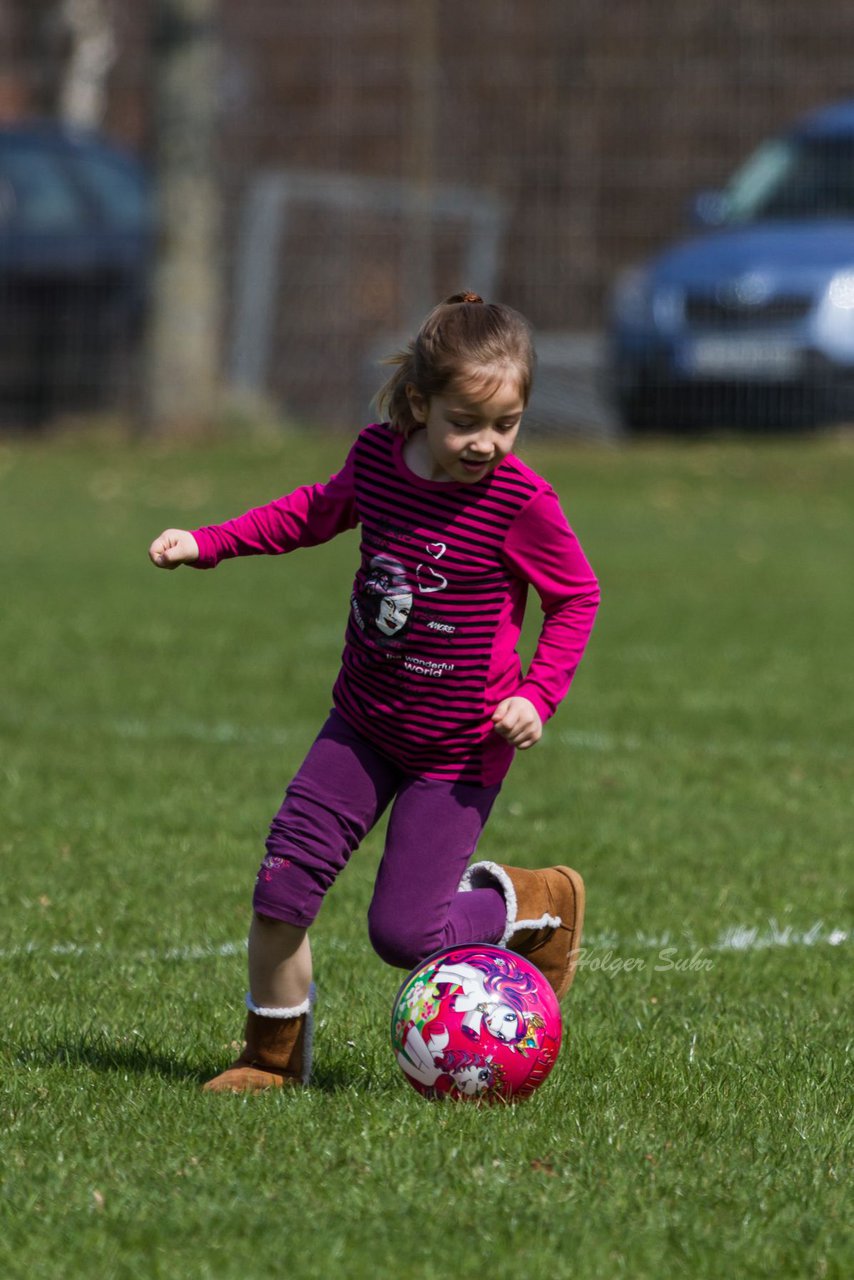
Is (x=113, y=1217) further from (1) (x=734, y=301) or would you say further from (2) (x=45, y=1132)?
(1) (x=734, y=301)

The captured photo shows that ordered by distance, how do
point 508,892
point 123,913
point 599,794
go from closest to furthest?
1. point 508,892
2. point 123,913
3. point 599,794

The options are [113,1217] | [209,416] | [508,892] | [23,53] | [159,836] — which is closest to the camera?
[113,1217]

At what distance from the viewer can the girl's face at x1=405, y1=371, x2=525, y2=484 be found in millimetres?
4129

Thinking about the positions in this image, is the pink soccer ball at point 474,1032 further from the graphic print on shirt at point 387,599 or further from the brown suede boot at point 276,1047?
the graphic print on shirt at point 387,599

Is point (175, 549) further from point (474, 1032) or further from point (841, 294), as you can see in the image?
point (841, 294)

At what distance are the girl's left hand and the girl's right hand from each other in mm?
721

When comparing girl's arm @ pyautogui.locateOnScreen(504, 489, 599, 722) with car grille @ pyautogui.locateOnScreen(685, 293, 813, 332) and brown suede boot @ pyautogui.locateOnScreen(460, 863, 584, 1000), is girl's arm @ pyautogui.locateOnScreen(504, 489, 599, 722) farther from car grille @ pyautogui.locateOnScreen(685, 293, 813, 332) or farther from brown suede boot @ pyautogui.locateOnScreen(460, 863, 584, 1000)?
car grille @ pyautogui.locateOnScreen(685, 293, 813, 332)

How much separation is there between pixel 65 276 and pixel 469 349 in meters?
16.9

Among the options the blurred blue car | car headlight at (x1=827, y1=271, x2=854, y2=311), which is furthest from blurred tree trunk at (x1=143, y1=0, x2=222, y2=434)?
car headlight at (x1=827, y1=271, x2=854, y2=311)

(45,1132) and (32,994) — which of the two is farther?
(32,994)

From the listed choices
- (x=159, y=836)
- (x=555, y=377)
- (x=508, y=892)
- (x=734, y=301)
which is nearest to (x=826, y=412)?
(x=734, y=301)

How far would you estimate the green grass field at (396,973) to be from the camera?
349 centimetres

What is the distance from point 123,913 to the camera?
227 inches

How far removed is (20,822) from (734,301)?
38.9 feet
